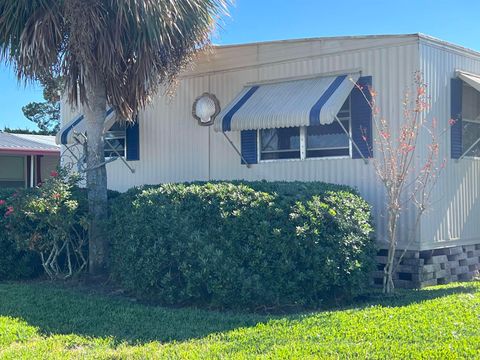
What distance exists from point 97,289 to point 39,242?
112 centimetres

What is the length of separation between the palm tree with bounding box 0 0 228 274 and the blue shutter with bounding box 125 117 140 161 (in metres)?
2.74

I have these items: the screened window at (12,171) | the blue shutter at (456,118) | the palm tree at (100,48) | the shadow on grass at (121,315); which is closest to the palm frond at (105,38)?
the palm tree at (100,48)

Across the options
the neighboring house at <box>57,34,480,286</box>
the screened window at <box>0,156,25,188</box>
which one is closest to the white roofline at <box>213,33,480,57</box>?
the neighboring house at <box>57,34,480,286</box>

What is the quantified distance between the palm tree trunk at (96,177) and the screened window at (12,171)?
13.7 meters

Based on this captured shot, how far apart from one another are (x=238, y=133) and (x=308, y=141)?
4.64 feet

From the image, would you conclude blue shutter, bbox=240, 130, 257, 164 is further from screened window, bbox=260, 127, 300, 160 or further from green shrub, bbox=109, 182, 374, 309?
green shrub, bbox=109, 182, 374, 309

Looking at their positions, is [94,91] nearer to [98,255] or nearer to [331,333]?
[98,255]

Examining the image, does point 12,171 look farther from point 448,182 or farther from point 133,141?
point 448,182

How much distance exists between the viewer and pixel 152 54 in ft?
30.0

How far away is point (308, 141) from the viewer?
10391 millimetres

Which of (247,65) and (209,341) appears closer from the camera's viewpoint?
(209,341)

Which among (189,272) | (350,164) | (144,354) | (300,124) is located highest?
(300,124)

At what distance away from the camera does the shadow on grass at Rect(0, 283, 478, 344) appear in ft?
21.2

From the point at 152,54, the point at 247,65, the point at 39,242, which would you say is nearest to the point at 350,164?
the point at 247,65
